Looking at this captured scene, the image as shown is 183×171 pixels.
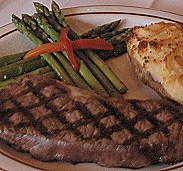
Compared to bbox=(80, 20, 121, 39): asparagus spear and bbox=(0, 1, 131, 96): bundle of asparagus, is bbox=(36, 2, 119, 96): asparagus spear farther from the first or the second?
bbox=(80, 20, 121, 39): asparagus spear

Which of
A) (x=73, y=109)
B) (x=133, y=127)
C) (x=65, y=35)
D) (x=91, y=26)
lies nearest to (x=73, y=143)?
(x=73, y=109)

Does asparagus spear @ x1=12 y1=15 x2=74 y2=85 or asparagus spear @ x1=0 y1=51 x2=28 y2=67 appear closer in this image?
asparagus spear @ x1=12 y1=15 x2=74 y2=85

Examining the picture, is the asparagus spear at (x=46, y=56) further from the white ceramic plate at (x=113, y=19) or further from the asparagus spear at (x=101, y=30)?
the asparagus spear at (x=101, y=30)

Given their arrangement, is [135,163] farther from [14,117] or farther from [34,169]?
[14,117]

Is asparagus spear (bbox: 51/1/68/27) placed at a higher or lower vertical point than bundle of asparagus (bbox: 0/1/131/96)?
higher

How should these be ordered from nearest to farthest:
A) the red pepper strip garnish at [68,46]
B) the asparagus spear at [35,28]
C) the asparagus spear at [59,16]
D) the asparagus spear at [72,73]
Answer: the asparagus spear at [72,73] < the red pepper strip garnish at [68,46] < the asparagus spear at [35,28] < the asparagus spear at [59,16]

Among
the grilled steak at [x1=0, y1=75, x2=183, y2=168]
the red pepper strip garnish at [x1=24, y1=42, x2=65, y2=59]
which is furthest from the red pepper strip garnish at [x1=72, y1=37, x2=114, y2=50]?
the grilled steak at [x1=0, y1=75, x2=183, y2=168]

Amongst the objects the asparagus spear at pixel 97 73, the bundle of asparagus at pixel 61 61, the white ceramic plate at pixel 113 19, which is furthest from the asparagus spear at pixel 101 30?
the asparagus spear at pixel 97 73

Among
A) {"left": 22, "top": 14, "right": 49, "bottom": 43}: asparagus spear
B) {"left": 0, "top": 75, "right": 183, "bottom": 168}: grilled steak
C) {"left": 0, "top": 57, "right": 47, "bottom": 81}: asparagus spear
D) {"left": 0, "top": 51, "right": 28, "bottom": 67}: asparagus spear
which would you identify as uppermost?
{"left": 22, "top": 14, "right": 49, "bottom": 43}: asparagus spear
